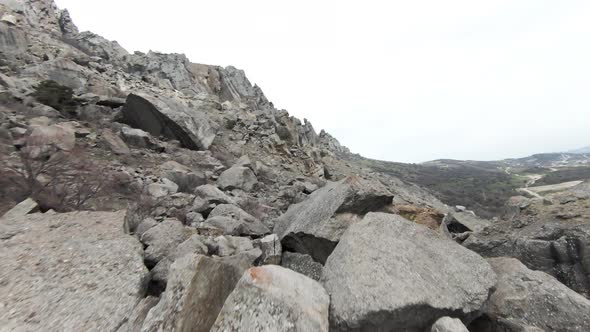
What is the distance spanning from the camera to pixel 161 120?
54.9 ft

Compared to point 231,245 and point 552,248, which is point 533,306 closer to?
point 552,248

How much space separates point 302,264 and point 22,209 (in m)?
5.87

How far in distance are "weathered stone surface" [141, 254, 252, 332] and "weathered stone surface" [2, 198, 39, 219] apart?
4698 mm

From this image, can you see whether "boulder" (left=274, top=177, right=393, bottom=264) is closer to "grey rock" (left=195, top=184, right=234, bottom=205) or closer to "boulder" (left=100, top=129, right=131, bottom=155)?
"grey rock" (left=195, top=184, right=234, bottom=205)

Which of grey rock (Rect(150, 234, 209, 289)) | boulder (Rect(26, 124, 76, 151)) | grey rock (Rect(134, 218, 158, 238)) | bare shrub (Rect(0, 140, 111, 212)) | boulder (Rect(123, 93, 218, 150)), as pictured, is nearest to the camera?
grey rock (Rect(150, 234, 209, 289))

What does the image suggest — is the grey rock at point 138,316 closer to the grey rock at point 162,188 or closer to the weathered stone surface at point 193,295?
the weathered stone surface at point 193,295

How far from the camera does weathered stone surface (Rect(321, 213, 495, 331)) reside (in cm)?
391

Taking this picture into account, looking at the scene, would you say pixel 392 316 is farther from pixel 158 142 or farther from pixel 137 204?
pixel 158 142

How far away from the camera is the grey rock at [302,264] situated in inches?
243

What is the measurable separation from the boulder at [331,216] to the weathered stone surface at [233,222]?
94 cm

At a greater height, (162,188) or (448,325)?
(162,188)

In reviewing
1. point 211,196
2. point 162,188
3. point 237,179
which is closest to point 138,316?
point 211,196

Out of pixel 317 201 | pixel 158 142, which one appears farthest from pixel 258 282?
pixel 158 142

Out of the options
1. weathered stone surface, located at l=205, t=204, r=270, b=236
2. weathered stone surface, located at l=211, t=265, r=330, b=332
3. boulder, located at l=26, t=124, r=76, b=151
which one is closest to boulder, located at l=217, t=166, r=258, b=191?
weathered stone surface, located at l=205, t=204, r=270, b=236
